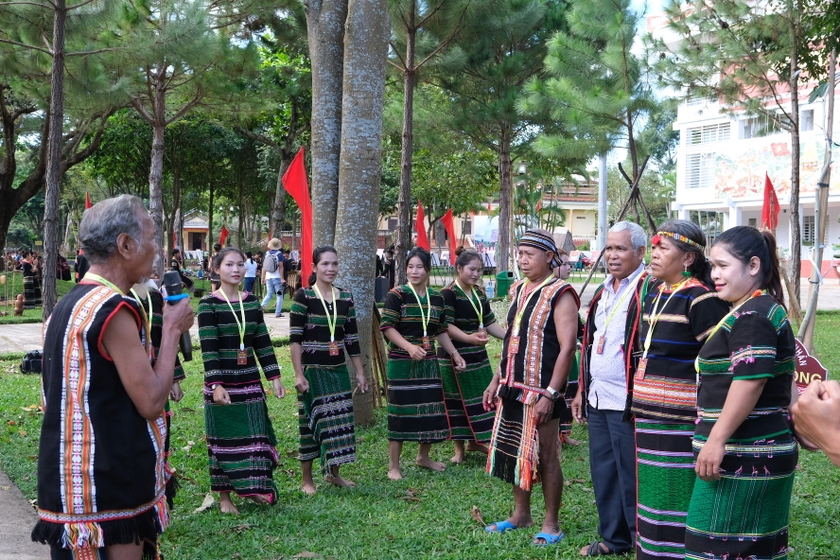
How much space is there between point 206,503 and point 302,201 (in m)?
3.87

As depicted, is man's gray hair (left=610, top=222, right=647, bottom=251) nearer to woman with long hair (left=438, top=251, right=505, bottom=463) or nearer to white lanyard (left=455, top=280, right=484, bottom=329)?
woman with long hair (left=438, top=251, right=505, bottom=463)

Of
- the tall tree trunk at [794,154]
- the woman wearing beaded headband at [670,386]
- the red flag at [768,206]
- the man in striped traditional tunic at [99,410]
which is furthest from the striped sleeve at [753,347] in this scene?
the red flag at [768,206]

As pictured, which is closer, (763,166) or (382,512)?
(382,512)

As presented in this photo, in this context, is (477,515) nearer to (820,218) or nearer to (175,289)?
(175,289)

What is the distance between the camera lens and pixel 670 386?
363 cm

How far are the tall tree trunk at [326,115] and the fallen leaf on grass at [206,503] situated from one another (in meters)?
2.99

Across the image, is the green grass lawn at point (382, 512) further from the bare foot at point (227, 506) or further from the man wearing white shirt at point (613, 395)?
the man wearing white shirt at point (613, 395)

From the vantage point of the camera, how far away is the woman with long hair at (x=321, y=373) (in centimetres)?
552

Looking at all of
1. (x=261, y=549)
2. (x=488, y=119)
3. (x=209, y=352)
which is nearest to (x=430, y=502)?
(x=261, y=549)

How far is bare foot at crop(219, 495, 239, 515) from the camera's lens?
511 cm

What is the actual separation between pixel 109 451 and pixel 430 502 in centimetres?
318

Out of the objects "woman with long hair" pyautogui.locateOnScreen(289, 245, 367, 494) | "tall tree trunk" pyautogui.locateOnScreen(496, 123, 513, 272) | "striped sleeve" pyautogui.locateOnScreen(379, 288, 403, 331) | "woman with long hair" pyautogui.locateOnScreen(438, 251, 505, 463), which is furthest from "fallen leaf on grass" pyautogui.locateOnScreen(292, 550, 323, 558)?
"tall tree trunk" pyautogui.locateOnScreen(496, 123, 513, 272)

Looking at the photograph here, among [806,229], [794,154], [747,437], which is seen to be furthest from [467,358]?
[806,229]

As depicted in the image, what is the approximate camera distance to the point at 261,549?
4453 mm
